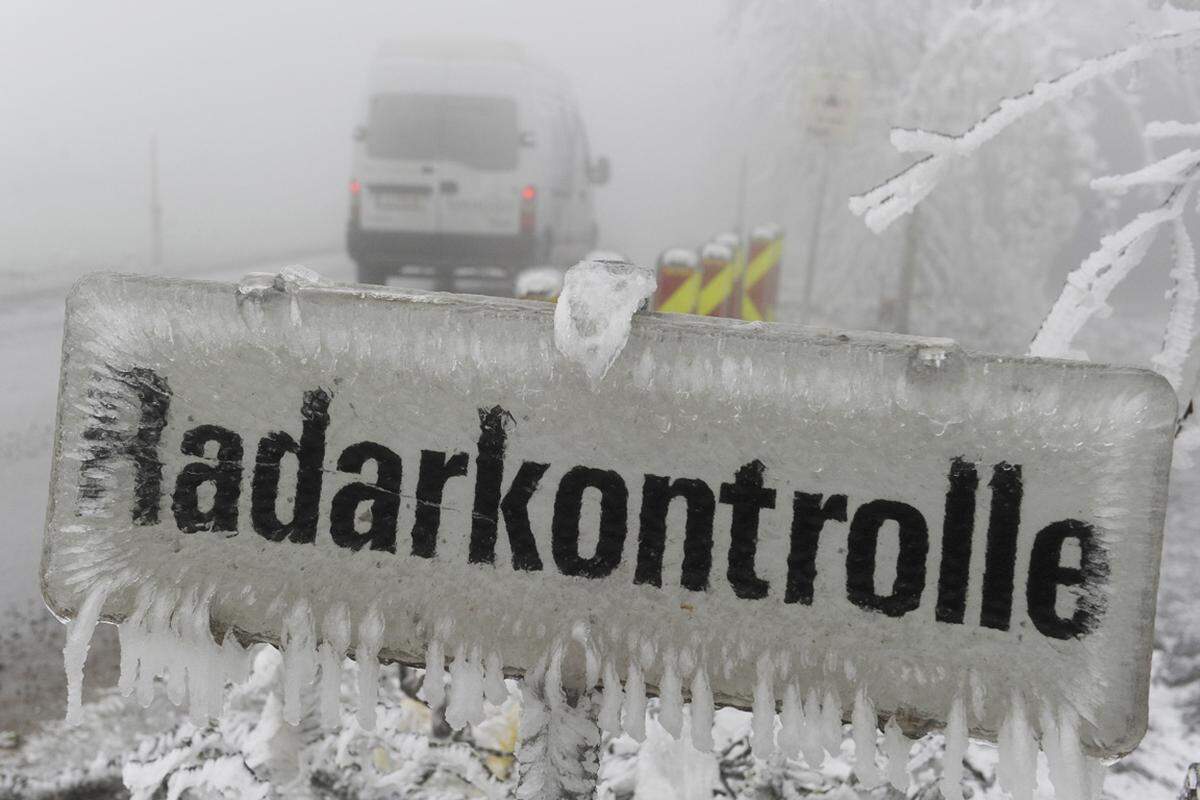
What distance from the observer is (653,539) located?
1260 mm

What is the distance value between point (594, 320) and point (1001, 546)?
1.93 ft

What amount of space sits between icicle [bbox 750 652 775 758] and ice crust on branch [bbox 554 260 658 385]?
0.44 m

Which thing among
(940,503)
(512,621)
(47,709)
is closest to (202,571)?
(512,621)

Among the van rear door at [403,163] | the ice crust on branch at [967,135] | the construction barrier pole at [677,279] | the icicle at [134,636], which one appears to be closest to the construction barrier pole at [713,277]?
the construction barrier pole at [677,279]

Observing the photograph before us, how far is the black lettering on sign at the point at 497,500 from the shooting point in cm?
127

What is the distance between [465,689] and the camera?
4.24 ft

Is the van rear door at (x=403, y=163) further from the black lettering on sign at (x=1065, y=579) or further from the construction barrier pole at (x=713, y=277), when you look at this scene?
the black lettering on sign at (x=1065, y=579)

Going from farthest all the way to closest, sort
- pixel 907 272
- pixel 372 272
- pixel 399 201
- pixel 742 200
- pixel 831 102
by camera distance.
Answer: pixel 742 200 → pixel 372 272 → pixel 907 272 → pixel 399 201 → pixel 831 102

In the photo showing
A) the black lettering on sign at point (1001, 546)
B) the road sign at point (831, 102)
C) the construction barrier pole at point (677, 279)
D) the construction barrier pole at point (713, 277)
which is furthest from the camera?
the road sign at point (831, 102)

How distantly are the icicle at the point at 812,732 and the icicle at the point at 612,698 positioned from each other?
0.24m

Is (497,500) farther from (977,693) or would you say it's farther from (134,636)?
(977,693)

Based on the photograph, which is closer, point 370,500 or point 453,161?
point 370,500

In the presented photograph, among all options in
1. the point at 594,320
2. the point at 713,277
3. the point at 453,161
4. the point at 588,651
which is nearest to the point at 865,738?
the point at 588,651

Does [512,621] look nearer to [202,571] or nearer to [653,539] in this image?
[653,539]
